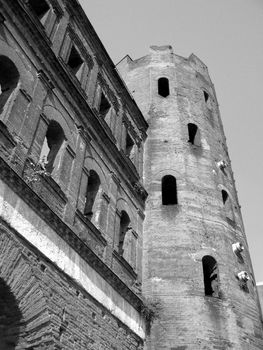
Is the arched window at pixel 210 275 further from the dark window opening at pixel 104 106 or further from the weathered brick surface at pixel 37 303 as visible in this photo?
the dark window opening at pixel 104 106

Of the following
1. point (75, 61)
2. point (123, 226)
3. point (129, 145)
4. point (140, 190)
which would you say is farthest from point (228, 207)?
point (75, 61)

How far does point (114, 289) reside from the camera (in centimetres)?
919

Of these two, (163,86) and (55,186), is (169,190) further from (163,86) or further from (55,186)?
(55,186)

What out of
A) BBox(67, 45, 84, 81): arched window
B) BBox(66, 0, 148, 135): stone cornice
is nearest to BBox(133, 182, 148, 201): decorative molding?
BBox(66, 0, 148, 135): stone cornice

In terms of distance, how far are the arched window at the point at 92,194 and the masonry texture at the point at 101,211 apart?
3 cm

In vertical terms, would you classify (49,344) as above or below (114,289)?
below

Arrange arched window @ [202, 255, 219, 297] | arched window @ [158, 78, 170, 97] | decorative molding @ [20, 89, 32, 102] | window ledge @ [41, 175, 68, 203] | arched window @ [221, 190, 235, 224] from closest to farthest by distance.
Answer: window ledge @ [41, 175, 68, 203], decorative molding @ [20, 89, 32, 102], arched window @ [202, 255, 219, 297], arched window @ [221, 190, 235, 224], arched window @ [158, 78, 170, 97]

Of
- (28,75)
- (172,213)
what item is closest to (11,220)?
(28,75)

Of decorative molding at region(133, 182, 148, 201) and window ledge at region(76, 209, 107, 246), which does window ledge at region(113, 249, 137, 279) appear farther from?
decorative molding at region(133, 182, 148, 201)

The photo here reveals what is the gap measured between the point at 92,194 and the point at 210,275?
157 inches

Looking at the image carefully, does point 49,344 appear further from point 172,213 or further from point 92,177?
point 172,213

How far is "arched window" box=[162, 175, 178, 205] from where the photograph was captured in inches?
553

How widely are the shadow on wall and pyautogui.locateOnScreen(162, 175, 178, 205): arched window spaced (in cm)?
798

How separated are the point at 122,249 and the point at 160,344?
2.35m
